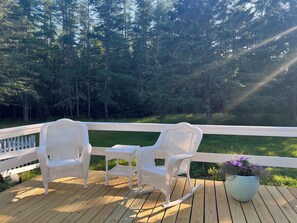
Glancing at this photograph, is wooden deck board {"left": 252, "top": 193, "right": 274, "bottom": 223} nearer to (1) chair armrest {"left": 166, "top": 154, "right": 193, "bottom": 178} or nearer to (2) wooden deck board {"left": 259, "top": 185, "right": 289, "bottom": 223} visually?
(2) wooden deck board {"left": 259, "top": 185, "right": 289, "bottom": 223}

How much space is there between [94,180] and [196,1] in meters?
11.0

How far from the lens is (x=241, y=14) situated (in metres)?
12.2

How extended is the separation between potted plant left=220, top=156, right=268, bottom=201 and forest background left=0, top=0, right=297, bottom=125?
8.42 metres

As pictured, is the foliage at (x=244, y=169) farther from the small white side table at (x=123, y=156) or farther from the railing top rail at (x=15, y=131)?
the railing top rail at (x=15, y=131)

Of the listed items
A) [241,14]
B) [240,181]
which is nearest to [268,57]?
[241,14]

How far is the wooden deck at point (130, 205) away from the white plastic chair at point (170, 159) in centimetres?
17

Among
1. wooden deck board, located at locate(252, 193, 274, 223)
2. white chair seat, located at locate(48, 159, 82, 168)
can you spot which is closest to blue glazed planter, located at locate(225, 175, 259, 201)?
wooden deck board, located at locate(252, 193, 274, 223)

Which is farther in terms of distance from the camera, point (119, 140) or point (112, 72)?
point (112, 72)

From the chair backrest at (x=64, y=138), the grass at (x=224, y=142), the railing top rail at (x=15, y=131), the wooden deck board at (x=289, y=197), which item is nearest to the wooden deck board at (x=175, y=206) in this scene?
the wooden deck board at (x=289, y=197)

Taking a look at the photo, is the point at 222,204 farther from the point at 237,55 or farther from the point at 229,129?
the point at 237,55

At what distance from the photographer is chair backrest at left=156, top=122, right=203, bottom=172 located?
321 centimetres

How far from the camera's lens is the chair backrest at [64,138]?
366cm

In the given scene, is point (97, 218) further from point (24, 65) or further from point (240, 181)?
point (24, 65)

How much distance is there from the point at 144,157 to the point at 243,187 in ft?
3.91
